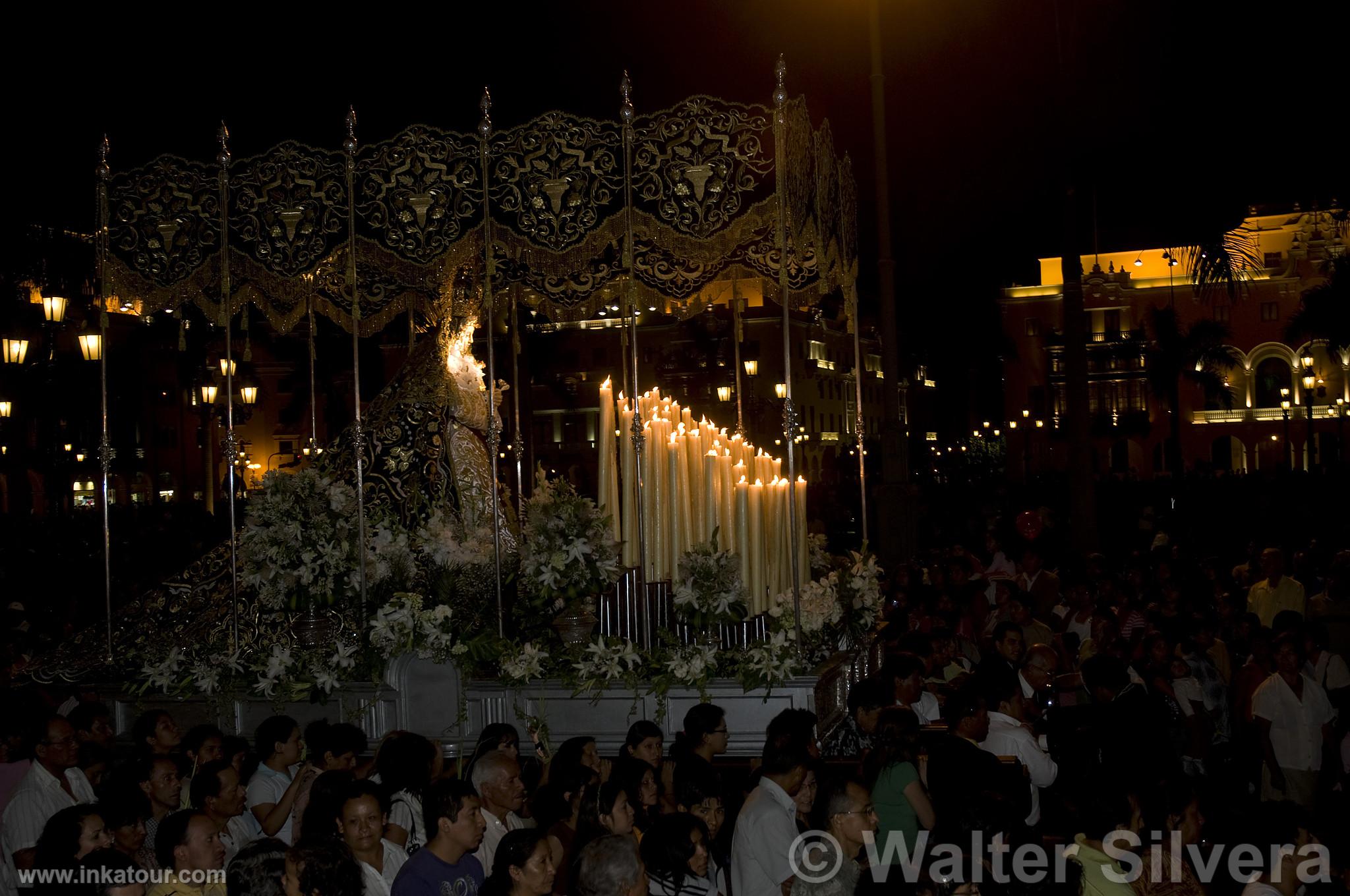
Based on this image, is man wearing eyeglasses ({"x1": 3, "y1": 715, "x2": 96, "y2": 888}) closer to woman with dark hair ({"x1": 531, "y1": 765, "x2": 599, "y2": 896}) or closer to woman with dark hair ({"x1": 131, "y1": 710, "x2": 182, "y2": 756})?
woman with dark hair ({"x1": 131, "y1": 710, "x2": 182, "y2": 756})

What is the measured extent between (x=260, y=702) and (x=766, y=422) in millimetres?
41991

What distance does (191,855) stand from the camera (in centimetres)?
488

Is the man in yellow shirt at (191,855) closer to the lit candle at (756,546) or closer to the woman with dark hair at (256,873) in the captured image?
the woman with dark hair at (256,873)

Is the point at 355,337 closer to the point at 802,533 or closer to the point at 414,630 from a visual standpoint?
the point at 414,630

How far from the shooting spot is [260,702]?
914 cm

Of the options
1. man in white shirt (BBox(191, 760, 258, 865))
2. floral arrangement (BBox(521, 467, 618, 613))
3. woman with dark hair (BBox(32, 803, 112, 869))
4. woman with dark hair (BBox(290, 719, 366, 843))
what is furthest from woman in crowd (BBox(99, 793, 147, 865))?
floral arrangement (BBox(521, 467, 618, 613))

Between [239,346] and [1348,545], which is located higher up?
[239,346]

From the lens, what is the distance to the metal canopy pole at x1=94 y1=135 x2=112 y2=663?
928cm

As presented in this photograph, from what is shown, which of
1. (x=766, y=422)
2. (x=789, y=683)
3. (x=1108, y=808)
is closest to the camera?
(x=1108, y=808)

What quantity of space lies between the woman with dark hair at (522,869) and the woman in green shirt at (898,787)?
73.3 inches

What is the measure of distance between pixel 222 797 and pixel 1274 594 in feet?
33.2

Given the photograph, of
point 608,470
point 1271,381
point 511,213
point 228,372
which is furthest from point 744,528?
point 1271,381

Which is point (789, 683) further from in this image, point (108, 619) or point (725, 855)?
point (108, 619)

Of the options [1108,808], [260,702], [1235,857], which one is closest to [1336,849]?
[1235,857]
